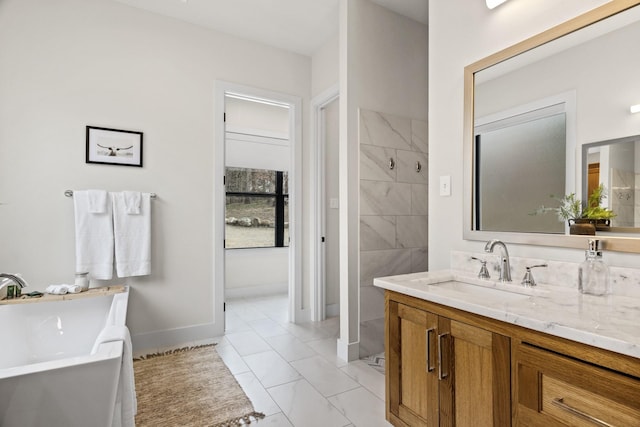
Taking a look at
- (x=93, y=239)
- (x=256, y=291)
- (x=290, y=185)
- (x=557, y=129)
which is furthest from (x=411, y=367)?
(x=256, y=291)

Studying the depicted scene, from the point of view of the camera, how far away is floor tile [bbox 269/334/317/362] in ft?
8.77

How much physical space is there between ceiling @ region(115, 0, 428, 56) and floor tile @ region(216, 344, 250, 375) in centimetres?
295

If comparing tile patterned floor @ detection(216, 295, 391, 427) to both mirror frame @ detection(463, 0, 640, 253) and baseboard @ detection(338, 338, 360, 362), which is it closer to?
baseboard @ detection(338, 338, 360, 362)

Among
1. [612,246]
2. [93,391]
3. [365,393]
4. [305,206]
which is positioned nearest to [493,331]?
[612,246]

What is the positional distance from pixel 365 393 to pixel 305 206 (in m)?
1.97

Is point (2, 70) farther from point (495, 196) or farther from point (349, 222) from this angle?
point (495, 196)

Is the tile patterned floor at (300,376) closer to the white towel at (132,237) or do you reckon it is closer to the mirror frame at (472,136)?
the white towel at (132,237)

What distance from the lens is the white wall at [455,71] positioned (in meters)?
1.60

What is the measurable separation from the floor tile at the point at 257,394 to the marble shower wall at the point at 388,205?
2.92ft

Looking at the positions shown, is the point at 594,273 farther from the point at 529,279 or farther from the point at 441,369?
the point at 441,369

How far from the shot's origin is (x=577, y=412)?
926 mm

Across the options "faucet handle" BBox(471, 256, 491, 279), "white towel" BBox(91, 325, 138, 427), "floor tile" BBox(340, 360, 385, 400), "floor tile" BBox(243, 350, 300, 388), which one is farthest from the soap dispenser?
"white towel" BBox(91, 325, 138, 427)

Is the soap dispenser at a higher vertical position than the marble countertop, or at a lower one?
higher

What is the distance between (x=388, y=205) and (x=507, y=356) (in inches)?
68.6
